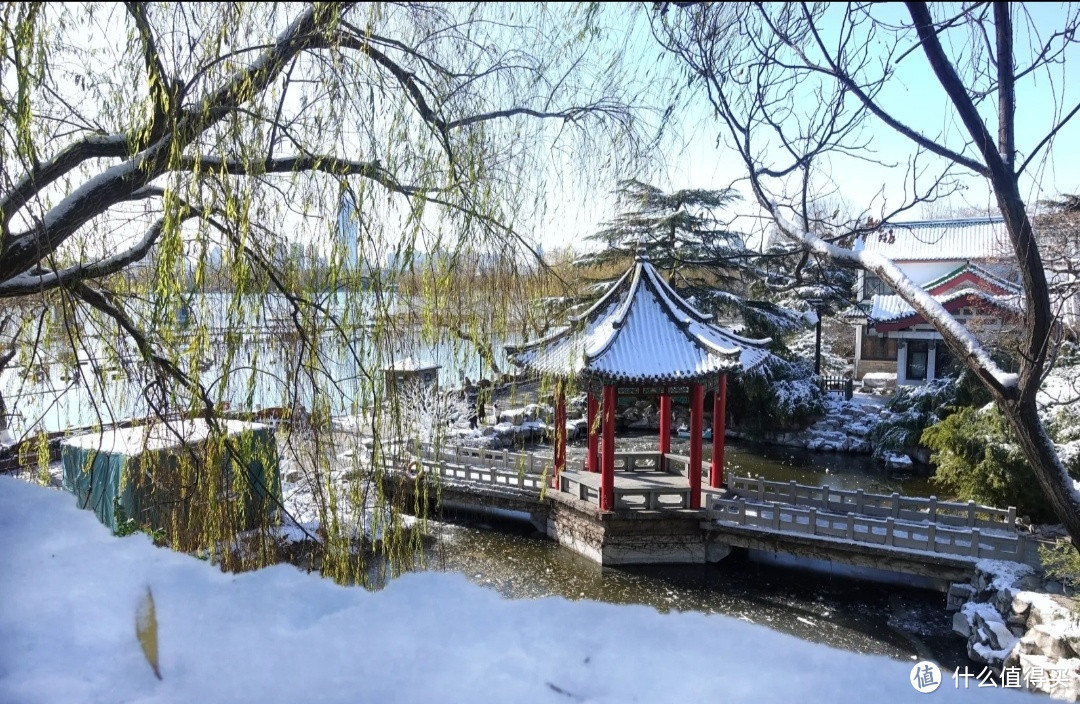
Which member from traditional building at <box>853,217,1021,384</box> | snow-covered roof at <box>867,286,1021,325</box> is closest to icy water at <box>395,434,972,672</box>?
traditional building at <box>853,217,1021,384</box>

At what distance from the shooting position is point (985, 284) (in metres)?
15.4

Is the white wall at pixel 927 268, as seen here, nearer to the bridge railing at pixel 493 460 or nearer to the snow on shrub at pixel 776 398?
the snow on shrub at pixel 776 398

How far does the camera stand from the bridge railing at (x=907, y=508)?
683 centimetres

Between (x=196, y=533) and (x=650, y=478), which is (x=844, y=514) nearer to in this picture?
(x=650, y=478)

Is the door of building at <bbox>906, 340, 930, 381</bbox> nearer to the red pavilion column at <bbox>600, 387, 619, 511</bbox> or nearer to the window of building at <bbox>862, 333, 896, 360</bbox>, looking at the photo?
the window of building at <bbox>862, 333, 896, 360</bbox>

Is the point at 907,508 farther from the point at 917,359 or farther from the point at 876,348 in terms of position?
the point at 876,348

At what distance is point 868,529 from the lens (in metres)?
6.77

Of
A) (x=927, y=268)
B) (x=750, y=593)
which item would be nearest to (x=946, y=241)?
(x=927, y=268)

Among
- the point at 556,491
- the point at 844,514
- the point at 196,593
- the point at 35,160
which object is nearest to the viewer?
the point at 35,160

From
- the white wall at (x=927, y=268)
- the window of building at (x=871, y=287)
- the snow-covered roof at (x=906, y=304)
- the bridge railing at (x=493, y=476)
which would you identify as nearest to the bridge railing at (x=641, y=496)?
the bridge railing at (x=493, y=476)

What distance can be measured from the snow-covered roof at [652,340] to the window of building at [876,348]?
12.8 metres

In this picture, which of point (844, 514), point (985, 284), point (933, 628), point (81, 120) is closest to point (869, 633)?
point (933, 628)

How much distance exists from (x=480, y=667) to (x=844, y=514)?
265 inches

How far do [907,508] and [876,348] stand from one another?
13.9m
